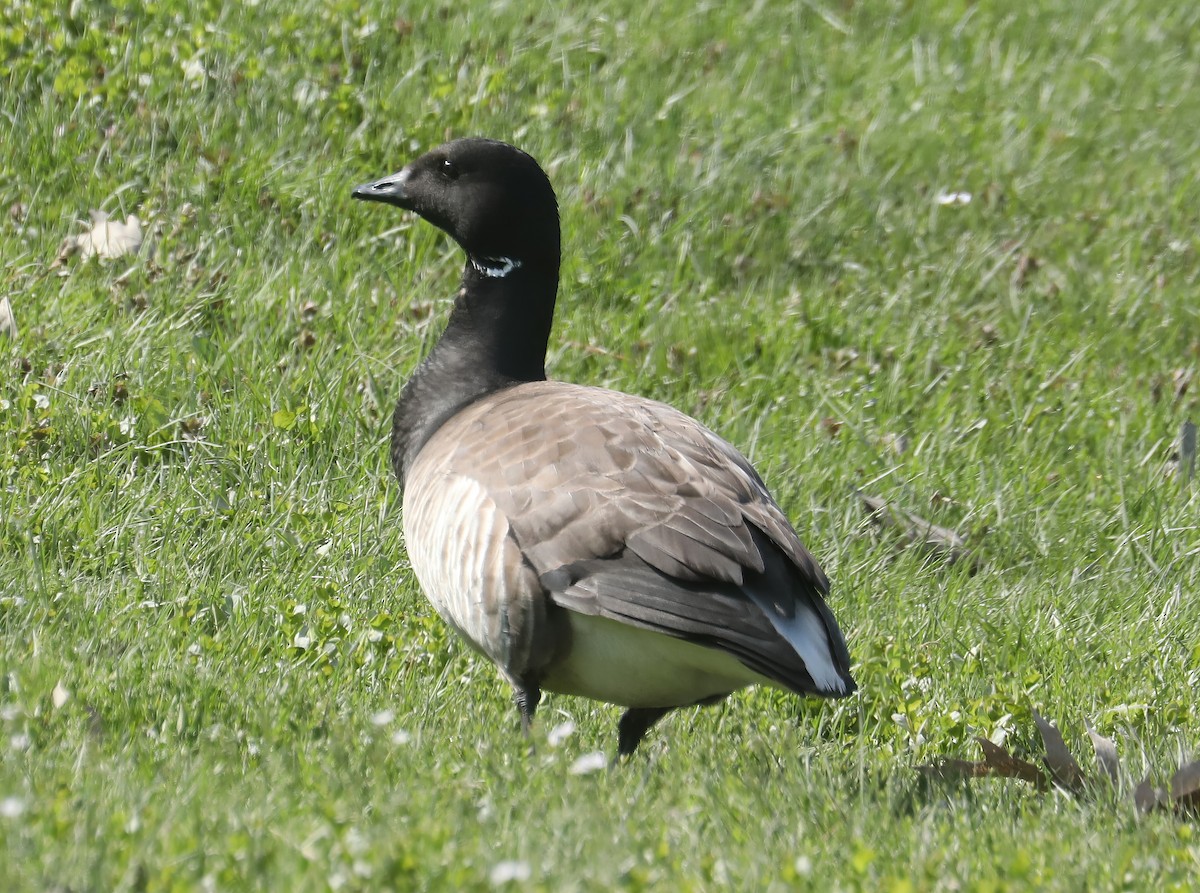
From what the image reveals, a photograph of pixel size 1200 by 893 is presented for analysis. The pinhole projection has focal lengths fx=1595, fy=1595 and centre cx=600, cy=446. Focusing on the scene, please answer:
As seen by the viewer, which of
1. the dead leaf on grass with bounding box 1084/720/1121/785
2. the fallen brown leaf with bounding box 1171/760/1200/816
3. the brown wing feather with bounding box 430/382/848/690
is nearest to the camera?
the brown wing feather with bounding box 430/382/848/690

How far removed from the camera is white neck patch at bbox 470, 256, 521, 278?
598cm

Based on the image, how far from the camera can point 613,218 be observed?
26.3 feet

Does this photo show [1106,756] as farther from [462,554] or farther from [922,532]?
[462,554]

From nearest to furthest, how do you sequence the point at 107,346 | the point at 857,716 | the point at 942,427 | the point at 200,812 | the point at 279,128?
the point at 200,812, the point at 857,716, the point at 107,346, the point at 942,427, the point at 279,128

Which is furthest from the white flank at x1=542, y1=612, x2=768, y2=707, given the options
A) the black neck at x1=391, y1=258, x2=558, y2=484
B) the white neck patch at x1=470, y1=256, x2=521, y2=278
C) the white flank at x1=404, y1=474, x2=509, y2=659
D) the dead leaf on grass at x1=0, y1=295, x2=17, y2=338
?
the dead leaf on grass at x1=0, y1=295, x2=17, y2=338

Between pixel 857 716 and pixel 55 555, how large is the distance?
282cm

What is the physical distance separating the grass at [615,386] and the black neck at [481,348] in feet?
1.67

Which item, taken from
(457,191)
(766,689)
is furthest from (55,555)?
(766,689)

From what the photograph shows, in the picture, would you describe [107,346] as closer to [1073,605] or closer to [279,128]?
[279,128]

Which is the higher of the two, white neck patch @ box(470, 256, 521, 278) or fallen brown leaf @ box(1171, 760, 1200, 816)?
white neck patch @ box(470, 256, 521, 278)

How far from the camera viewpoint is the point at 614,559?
452 centimetres

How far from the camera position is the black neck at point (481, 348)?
19.0ft

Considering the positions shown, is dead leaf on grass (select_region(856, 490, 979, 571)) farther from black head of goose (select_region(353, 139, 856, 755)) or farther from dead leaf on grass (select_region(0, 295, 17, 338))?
dead leaf on grass (select_region(0, 295, 17, 338))

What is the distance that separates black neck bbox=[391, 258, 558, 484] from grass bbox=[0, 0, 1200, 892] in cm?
51
